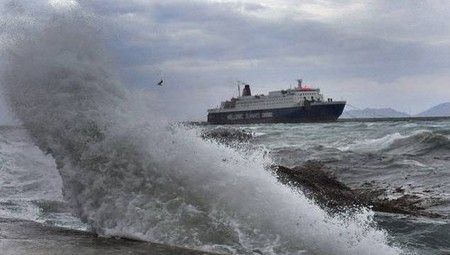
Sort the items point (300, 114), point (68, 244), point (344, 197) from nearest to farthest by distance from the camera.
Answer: point (68, 244), point (344, 197), point (300, 114)

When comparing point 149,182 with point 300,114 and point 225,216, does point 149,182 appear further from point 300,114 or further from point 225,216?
point 300,114

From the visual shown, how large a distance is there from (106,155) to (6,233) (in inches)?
67.9

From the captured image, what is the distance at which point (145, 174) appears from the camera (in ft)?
23.4

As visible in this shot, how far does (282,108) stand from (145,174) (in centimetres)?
8485

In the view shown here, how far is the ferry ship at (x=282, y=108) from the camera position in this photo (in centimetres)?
8825

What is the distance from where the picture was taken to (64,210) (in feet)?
31.0

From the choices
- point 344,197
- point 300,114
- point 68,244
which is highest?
point 300,114

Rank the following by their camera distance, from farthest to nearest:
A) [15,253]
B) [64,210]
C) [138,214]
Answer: [64,210] < [138,214] < [15,253]

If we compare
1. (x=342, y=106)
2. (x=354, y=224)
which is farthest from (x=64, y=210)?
(x=342, y=106)

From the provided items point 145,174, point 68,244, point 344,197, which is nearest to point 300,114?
point 344,197

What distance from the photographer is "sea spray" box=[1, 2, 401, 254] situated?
633 centimetres

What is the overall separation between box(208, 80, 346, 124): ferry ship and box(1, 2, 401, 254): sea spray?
81.3m

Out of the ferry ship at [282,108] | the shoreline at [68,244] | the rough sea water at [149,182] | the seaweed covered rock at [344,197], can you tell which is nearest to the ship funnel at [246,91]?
the ferry ship at [282,108]

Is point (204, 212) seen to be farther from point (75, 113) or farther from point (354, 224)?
point (75, 113)
